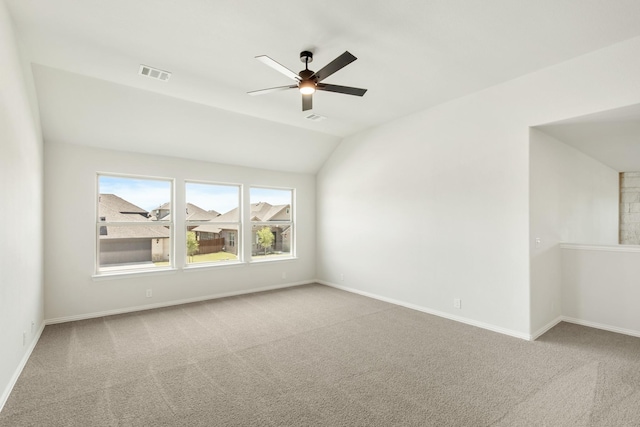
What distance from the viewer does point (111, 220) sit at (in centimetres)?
480

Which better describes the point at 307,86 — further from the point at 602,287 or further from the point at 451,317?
the point at 602,287

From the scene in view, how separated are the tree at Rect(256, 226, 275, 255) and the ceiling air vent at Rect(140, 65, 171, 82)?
342cm

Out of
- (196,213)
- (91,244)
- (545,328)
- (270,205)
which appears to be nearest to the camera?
(545,328)

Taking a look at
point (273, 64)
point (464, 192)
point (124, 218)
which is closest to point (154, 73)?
point (273, 64)

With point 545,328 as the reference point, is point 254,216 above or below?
above

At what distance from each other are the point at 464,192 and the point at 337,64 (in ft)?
8.59

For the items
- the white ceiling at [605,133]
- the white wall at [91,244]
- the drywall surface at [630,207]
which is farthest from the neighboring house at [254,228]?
the drywall surface at [630,207]

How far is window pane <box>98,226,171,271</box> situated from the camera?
476cm

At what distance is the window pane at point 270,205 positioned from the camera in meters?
6.29

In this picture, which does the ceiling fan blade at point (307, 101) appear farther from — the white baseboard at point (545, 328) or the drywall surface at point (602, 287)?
the drywall surface at point (602, 287)

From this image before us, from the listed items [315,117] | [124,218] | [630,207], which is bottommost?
[124,218]

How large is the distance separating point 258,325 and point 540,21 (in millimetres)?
4365

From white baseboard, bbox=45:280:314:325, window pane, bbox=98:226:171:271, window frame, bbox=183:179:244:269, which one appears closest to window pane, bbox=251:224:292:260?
window frame, bbox=183:179:244:269

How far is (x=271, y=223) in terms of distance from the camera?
647 cm
